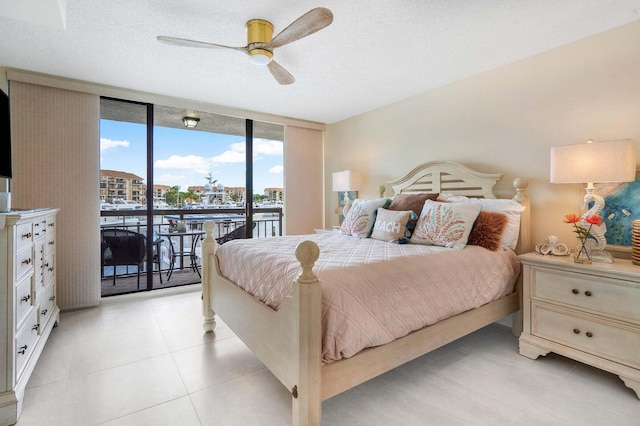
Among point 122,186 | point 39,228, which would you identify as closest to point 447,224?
point 39,228

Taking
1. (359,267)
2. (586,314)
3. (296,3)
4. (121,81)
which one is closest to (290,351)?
(359,267)

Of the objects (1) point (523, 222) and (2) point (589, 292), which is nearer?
(2) point (589, 292)

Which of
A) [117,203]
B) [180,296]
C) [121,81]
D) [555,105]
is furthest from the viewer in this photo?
[117,203]

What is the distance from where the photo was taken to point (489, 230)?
2.37 meters

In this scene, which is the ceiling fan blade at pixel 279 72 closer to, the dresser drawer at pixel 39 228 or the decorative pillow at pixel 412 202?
the decorative pillow at pixel 412 202

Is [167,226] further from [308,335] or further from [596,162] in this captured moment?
[596,162]

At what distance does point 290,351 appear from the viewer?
1.42 metres

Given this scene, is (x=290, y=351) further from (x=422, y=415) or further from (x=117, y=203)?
(x=117, y=203)

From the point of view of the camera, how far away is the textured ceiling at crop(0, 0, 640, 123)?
196cm

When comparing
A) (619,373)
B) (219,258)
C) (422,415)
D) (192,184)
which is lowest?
(422,415)

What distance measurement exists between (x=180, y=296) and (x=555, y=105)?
13.7 ft

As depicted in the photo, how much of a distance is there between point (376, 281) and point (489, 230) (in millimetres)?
1329

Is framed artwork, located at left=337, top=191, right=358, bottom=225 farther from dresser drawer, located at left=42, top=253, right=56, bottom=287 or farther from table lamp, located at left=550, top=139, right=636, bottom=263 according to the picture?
dresser drawer, located at left=42, top=253, right=56, bottom=287

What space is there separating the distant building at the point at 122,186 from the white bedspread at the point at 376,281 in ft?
7.09
